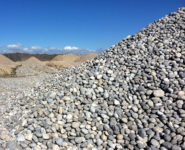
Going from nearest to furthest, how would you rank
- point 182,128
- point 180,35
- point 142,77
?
point 182,128
point 142,77
point 180,35

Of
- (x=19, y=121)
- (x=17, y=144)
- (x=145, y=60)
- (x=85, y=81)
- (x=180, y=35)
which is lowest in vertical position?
(x=17, y=144)

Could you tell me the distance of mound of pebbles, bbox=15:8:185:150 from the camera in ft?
14.6

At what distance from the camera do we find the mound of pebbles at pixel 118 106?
4445mm

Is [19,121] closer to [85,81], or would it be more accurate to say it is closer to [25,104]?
[25,104]

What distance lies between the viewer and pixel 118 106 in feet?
16.9

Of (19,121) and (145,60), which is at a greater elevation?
(145,60)

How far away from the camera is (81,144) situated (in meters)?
4.63

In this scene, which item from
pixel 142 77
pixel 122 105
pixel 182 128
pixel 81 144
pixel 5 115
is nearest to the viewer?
pixel 182 128

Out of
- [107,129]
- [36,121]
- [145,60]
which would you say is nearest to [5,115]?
[36,121]

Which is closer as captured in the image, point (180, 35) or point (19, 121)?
point (19, 121)

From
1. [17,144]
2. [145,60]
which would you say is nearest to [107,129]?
[17,144]

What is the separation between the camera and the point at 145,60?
624cm

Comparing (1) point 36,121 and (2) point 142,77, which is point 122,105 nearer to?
(2) point 142,77

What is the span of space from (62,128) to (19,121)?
1.38m
